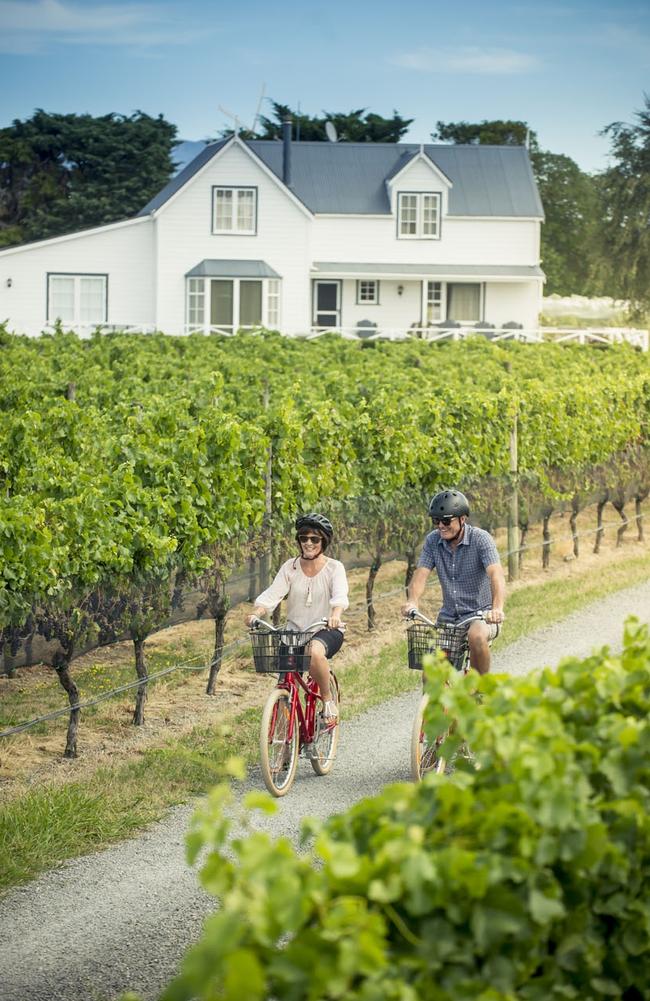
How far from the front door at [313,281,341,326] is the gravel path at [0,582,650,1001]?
1596 inches

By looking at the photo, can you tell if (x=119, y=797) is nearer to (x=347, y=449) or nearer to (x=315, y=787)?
(x=315, y=787)

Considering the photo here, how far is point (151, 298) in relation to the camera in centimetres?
4719

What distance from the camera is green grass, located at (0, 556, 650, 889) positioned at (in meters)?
7.85

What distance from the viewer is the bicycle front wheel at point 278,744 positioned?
27.7ft

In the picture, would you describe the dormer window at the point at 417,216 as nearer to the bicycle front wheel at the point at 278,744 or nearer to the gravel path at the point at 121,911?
the gravel path at the point at 121,911

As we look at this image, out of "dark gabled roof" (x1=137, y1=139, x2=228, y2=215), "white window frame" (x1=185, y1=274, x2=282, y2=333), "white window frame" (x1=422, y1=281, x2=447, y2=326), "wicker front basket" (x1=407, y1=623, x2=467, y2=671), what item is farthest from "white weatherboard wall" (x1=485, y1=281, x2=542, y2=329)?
"wicker front basket" (x1=407, y1=623, x2=467, y2=671)

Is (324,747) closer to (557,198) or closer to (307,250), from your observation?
(307,250)

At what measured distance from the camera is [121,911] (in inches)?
274

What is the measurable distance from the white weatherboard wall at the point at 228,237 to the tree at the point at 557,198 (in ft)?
111

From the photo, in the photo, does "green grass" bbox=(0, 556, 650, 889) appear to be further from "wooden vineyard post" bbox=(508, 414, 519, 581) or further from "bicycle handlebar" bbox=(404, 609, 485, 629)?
"wooden vineyard post" bbox=(508, 414, 519, 581)

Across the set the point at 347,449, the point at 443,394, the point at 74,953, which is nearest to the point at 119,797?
the point at 74,953

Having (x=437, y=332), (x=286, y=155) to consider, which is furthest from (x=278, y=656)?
(x=286, y=155)

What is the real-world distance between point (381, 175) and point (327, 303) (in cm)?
503

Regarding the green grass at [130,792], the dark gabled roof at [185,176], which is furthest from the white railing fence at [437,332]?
the green grass at [130,792]
